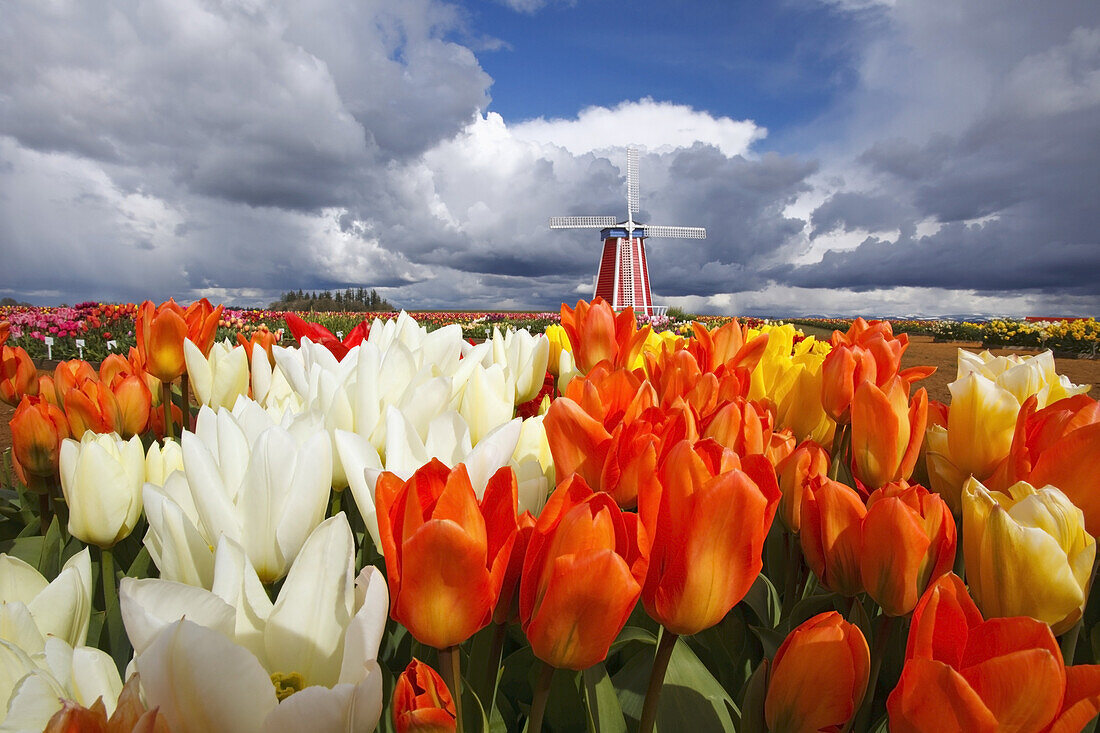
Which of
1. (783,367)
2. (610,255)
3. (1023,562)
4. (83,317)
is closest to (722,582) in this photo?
(1023,562)

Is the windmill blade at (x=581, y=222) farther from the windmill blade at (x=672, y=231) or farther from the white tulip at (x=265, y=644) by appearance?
the white tulip at (x=265, y=644)

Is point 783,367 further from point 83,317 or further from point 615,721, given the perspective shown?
point 83,317

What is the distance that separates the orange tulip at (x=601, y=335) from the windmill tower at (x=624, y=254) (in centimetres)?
3145

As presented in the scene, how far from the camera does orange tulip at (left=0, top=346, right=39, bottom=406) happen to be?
237 centimetres

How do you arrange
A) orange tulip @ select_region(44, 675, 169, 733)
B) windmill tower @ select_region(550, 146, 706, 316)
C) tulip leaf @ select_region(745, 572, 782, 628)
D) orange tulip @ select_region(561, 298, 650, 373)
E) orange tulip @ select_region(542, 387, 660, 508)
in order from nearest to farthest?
orange tulip @ select_region(44, 675, 169, 733) → orange tulip @ select_region(542, 387, 660, 508) → tulip leaf @ select_region(745, 572, 782, 628) → orange tulip @ select_region(561, 298, 650, 373) → windmill tower @ select_region(550, 146, 706, 316)

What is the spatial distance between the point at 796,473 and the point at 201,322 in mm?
1898

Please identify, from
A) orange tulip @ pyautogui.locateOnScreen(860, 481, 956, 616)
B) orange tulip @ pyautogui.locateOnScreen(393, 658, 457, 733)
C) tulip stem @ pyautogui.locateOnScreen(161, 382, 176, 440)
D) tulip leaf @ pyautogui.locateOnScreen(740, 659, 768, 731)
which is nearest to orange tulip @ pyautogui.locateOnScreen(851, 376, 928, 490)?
orange tulip @ pyautogui.locateOnScreen(860, 481, 956, 616)

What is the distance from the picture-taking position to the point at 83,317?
13922 mm

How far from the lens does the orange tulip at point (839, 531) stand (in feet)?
2.91

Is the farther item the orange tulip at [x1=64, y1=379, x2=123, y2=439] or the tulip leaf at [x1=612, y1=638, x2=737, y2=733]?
the orange tulip at [x1=64, y1=379, x2=123, y2=439]

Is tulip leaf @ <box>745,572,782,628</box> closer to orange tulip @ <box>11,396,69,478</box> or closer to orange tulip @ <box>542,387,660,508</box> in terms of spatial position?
orange tulip @ <box>542,387,660,508</box>

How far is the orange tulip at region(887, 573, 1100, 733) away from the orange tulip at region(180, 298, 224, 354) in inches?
82.0

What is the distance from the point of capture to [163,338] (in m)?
1.92

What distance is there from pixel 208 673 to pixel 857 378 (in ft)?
4.74
